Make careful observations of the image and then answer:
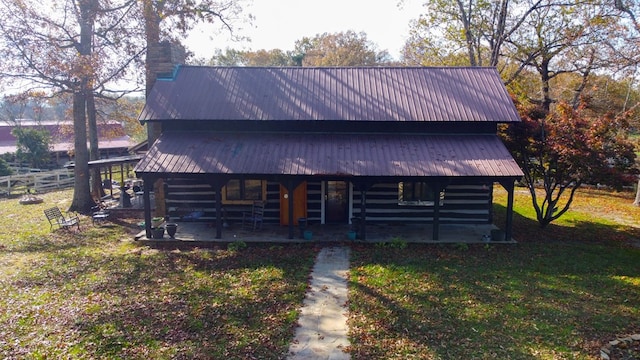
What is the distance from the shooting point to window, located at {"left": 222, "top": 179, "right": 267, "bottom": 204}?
16.2m

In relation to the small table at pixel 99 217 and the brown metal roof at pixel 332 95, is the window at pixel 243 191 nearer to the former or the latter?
the brown metal roof at pixel 332 95

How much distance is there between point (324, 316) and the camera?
9.11 metres

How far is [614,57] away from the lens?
20188 millimetres

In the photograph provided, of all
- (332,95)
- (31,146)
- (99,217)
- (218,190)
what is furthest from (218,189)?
(31,146)

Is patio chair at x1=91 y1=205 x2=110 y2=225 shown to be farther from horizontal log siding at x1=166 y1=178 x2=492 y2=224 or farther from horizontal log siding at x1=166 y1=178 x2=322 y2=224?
horizontal log siding at x1=166 y1=178 x2=492 y2=224

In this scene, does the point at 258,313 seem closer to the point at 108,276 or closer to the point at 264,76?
the point at 108,276

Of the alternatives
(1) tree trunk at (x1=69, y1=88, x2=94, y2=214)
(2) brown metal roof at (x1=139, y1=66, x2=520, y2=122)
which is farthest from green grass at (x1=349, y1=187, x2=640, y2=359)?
(1) tree trunk at (x1=69, y1=88, x2=94, y2=214)

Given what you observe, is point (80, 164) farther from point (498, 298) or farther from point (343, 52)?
point (343, 52)

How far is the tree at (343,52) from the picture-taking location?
47844mm

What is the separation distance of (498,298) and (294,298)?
4.66m

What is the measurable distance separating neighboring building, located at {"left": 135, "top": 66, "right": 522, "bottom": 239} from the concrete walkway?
2.90m

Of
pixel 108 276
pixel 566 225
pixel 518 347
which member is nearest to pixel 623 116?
pixel 566 225

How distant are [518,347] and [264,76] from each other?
13.9 m

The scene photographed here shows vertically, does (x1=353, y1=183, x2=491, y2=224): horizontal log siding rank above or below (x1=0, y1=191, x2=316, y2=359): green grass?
above
